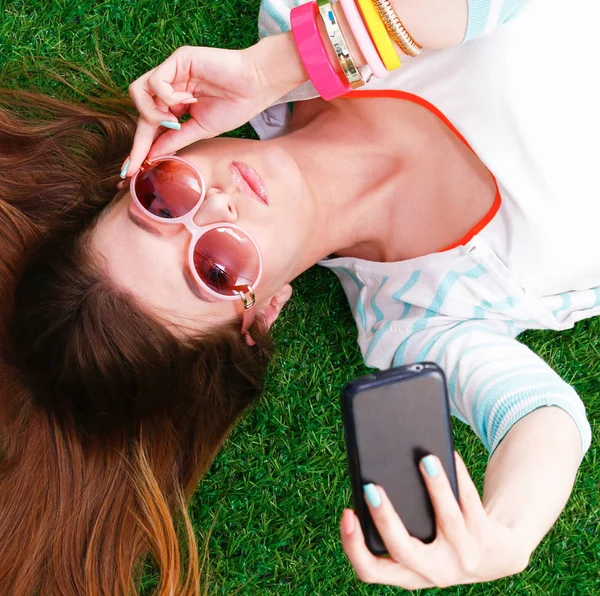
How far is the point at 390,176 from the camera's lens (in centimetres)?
197

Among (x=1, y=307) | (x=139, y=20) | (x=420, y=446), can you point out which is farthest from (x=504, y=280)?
(x=139, y=20)

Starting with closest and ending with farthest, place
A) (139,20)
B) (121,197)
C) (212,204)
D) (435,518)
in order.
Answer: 1. (435,518)
2. (212,204)
3. (121,197)
4. (139,20)

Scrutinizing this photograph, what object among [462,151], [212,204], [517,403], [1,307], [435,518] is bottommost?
[517,403]

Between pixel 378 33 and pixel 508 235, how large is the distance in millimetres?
717

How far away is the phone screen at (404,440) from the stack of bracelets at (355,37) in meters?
0.76

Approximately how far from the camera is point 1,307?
1772 millimetres

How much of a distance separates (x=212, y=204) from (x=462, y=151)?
0.85 m

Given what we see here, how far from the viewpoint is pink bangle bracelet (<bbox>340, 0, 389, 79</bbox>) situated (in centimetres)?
142

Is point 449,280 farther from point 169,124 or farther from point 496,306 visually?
point 169,124

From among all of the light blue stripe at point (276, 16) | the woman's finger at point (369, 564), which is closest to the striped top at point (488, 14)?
the light blue stripe at point (276, 16)

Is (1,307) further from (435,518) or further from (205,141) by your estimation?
(435,518)

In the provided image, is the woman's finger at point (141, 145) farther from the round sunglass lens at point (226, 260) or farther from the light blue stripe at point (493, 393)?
the light blue stripe at point (493, 393)

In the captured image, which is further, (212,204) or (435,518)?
(212,204)

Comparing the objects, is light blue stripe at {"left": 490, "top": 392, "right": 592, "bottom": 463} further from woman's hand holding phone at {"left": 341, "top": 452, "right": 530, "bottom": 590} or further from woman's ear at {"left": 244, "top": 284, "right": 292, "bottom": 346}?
woman's ear at {"left": 244, "top": 284, "right": 292, "bottom": 346}
